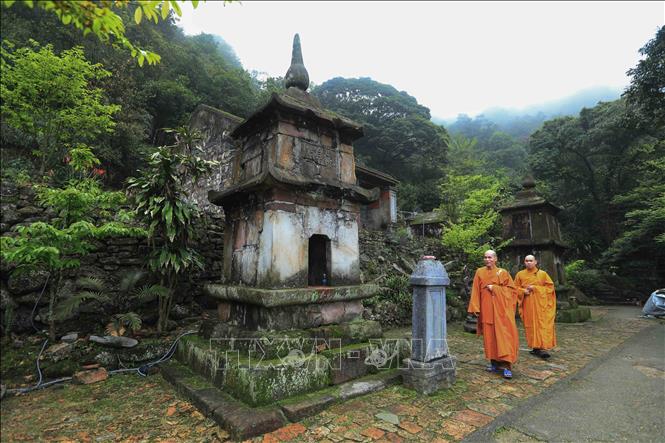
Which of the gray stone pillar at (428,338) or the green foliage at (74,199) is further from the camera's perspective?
the green foliage at (74,199)

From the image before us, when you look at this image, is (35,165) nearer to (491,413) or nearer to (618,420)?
(491,413)

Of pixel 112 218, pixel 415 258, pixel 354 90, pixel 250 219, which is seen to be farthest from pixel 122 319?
pixel 354 90

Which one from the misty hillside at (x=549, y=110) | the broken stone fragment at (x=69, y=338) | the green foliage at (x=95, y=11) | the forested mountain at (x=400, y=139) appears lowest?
the broken stone fragment at (x=69, y=338)

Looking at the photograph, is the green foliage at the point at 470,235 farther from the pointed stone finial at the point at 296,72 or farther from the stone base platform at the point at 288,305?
the pointed stone finial at the point at 296,72

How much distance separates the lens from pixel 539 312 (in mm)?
5988

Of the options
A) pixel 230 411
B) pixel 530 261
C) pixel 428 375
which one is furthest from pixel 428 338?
pixel 530 261

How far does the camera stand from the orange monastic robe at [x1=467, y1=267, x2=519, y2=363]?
491 centimetres

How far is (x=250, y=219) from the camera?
186 inches

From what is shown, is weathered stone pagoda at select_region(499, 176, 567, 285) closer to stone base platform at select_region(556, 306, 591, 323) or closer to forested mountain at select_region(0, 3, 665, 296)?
forested mountain at select_region(0, 3, 665, 296)

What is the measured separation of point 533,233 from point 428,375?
8.82 m

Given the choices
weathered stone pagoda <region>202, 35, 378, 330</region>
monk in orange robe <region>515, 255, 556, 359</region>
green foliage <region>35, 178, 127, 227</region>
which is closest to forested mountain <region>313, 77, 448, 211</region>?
monk in orange robe <region>515, 255, 556, 359</region>

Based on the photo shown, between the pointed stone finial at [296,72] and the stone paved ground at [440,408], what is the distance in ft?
15.4

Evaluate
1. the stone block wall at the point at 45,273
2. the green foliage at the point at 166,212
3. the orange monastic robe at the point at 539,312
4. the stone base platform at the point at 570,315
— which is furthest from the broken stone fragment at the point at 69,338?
the stone base platform at the point at 570,315

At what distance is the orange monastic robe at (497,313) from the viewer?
491 centimetres
